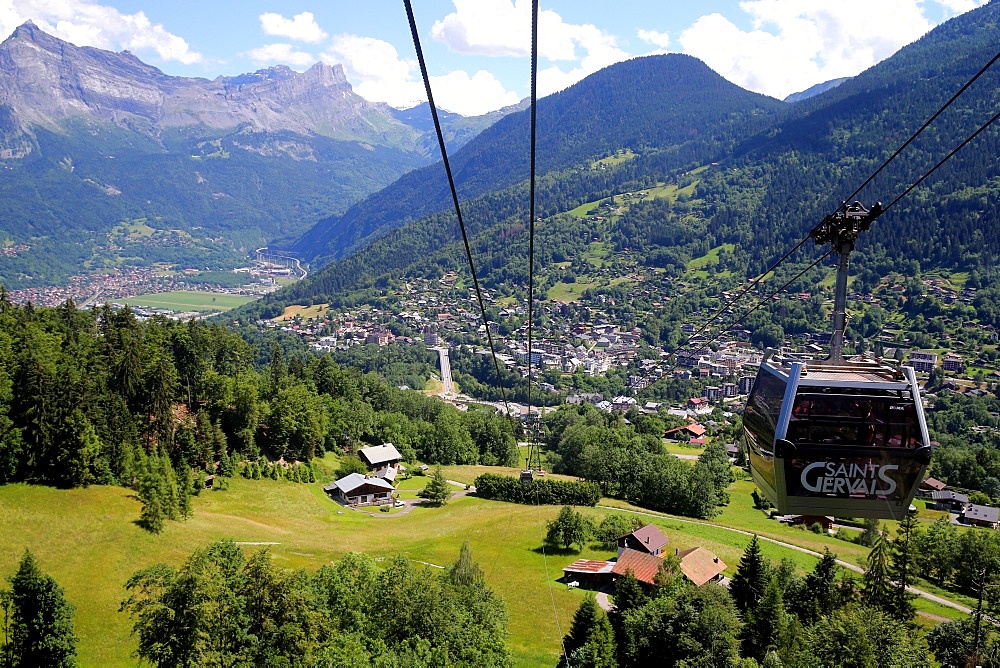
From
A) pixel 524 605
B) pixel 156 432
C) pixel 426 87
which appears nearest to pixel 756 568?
pixel 524 605

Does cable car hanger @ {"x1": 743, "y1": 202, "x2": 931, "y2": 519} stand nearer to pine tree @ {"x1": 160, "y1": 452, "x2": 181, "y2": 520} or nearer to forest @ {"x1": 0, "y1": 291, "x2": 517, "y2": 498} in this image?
pine tree @ {"x1": 160, "y1": 452, "x2": 181, "y2": 520}

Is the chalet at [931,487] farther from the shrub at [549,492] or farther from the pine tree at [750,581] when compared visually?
the pine tree at [750,581]

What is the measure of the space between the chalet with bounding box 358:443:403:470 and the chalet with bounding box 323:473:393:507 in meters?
8.52

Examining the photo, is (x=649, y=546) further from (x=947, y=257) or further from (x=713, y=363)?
(x=947, y=257)

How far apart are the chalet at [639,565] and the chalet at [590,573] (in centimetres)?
84

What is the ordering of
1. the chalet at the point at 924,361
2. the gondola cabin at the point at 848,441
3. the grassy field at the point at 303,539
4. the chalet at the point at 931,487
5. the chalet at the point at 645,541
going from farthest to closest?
the chalet at the point at 924,361 < the chalet at the point at 931,487 < the chalet at the point at 645,541 < the grassy field at the point at 303,539 < the gondola cabin at the point at 848,441

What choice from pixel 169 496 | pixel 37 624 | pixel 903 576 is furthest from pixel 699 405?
pixel 37 624

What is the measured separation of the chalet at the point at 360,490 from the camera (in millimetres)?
66250

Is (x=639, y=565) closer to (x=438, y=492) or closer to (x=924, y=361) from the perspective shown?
(x=438, y=492)

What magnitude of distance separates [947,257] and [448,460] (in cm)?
16223

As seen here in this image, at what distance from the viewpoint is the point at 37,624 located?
88.5ft

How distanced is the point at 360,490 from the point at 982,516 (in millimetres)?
62577

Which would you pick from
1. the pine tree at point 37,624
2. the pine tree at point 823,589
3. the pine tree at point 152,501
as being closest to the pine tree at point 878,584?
the pine tree at point 823,589

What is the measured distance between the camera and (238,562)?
3058 cm
